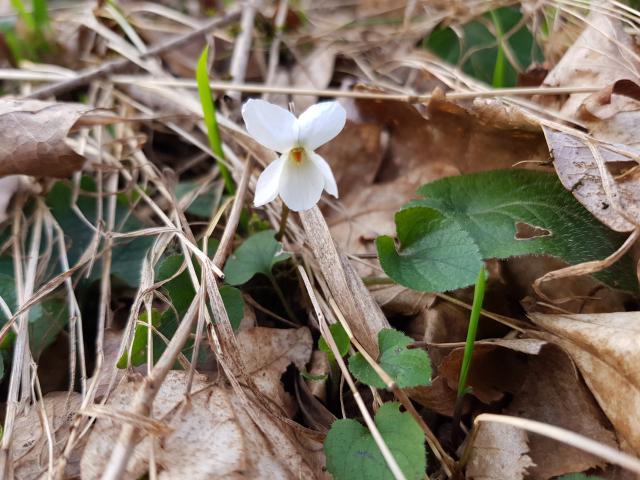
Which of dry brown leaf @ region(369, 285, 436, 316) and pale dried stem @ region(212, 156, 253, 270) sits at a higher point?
pale dried stem @ region(212, 156, 253, 270)

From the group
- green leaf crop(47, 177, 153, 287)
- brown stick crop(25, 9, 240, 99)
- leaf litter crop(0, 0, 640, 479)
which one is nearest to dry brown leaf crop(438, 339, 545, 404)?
leaf litter crop(0, 0, 640, 479)

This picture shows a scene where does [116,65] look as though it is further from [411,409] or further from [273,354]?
[411,409]

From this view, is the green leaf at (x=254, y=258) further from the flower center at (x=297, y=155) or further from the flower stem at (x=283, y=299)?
the flower center at (x=297, y=155)

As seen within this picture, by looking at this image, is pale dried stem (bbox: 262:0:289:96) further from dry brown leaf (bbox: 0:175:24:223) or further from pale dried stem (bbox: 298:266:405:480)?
pale dried stem (bbox: 298:266:405:480)

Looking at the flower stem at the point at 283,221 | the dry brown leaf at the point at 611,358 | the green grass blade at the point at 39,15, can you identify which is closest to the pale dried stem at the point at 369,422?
the flower stem at the point at 283,221

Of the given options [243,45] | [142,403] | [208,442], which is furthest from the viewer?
[243,45]

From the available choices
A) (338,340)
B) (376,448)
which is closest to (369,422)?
(376,448)

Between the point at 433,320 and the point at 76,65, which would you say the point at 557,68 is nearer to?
A: the point at 433,320
